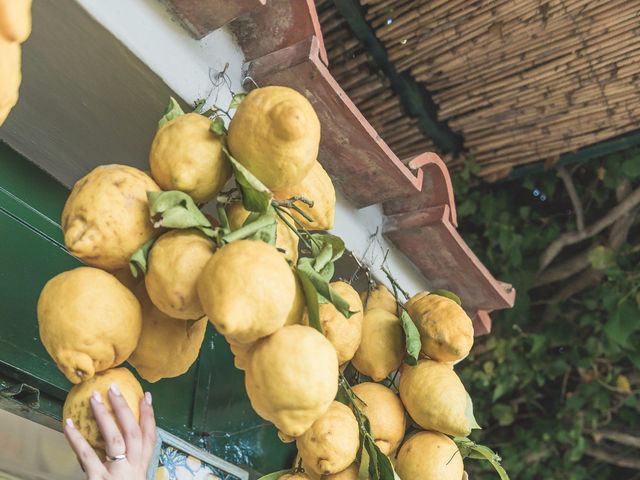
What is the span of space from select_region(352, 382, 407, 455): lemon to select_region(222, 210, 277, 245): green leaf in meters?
0.52

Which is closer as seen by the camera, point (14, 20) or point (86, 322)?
point (14, 20)

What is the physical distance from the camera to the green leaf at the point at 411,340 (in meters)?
1.48

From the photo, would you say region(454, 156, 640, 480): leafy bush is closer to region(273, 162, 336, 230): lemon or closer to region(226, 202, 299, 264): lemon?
region(273, 162, 336, 230): lemon

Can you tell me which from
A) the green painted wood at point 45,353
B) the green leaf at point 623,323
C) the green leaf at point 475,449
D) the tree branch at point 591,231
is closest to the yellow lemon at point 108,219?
the green painted wood at point 45,353

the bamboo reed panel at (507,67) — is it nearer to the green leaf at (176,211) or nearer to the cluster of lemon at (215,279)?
the cluster of lemon at (215,279)

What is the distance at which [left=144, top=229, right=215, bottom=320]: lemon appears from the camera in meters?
1.03

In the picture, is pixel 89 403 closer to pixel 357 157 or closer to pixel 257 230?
pixel 257 230

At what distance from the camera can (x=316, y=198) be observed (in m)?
1.37

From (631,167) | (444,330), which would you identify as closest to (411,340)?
(444,330)

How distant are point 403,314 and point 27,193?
0.98 meters

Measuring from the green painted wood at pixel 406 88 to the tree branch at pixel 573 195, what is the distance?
0.76m

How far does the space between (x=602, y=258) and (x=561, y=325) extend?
0.52 meters

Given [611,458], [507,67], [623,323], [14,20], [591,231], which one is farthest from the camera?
[611,458]

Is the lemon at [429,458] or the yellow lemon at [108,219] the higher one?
the yellow lemon at [108,219]
